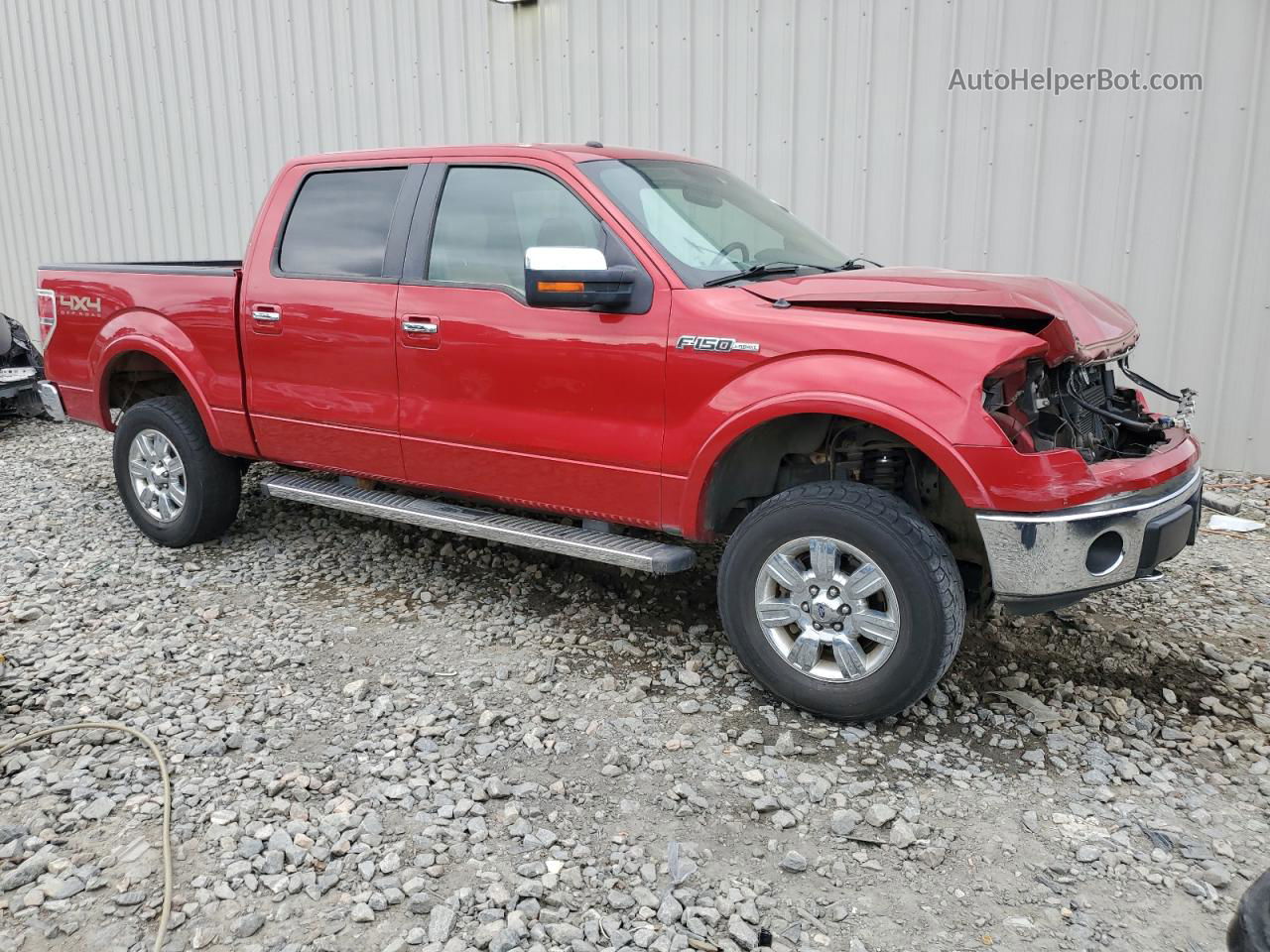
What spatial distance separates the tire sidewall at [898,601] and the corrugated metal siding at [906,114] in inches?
160

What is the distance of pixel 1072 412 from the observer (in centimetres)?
351

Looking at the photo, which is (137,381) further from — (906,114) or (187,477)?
(906,114)

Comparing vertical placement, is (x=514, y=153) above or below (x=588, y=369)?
A: above

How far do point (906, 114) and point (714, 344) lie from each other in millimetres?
4004

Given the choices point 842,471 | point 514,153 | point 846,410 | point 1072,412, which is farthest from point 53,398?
point 1072,412

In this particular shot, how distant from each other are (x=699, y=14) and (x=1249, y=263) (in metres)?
3.97

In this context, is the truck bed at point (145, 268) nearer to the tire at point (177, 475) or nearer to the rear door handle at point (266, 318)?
the rear door handle at point (266, 318)

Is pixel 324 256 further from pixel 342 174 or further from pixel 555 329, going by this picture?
pixel 555 329

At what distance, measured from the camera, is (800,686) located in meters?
3.49

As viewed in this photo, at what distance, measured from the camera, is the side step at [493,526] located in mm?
3766

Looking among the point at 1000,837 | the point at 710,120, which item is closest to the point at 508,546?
the point at 1000,837

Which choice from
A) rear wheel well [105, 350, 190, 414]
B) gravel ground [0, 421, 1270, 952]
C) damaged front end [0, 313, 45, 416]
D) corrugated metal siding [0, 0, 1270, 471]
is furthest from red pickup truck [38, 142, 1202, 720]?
damaged front end [0, 313, 45, 416]

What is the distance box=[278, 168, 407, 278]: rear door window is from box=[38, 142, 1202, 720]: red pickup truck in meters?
0.02

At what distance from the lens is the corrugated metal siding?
613 centimetres
